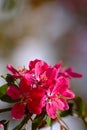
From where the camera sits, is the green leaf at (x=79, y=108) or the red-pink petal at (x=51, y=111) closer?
the red-pink petal at (x=51, y=111)

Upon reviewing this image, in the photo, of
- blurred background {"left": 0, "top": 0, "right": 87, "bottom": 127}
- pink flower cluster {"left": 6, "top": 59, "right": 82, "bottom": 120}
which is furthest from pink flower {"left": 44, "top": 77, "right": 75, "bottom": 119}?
blurred background {"left": 0, "top": 0, "right": 87, "bottom": 127}

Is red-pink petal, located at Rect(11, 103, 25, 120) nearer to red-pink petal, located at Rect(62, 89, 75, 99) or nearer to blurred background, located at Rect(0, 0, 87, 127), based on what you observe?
red-pink petal, located at Rect(62, 89, 75, 99)

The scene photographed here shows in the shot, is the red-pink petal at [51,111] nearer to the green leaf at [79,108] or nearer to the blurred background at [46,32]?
the green leaf at [79,108]

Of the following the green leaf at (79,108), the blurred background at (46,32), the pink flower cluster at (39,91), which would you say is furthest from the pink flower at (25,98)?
the blurred background at (46,32)

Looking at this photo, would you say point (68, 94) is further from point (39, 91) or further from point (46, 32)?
point (46, 32)

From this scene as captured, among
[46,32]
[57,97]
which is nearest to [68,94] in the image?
[57,97]

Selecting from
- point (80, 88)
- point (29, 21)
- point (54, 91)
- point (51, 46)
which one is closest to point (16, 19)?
point (29, 21)
